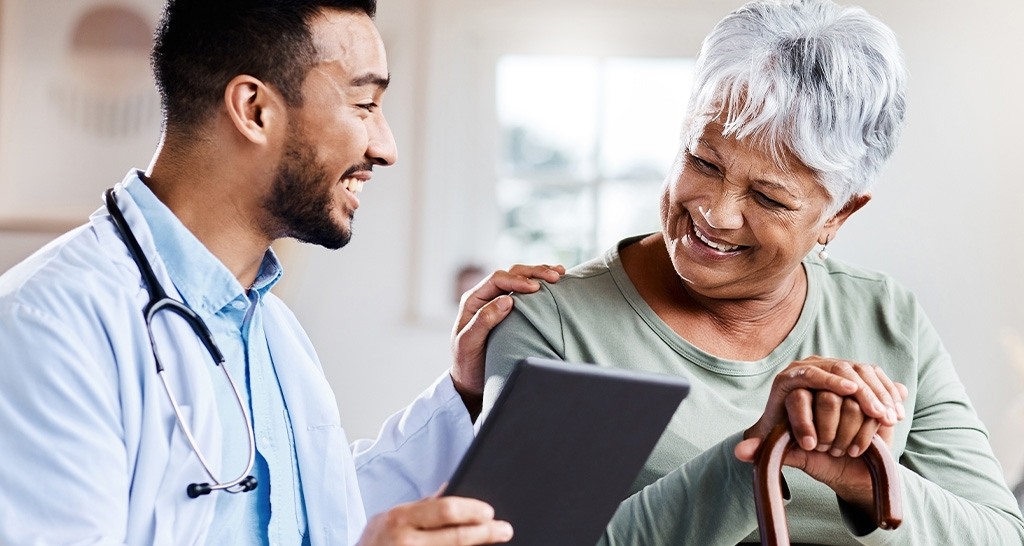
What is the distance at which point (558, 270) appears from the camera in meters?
1.54

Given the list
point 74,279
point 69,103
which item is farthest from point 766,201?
point 69,103

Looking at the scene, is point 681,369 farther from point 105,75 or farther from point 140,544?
point 105,75

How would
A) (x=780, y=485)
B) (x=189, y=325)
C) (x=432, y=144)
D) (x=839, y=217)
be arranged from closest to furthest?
(x=780, y=485) < (x=189, y=325) < (x=839, y=217) < (x=432, y=144)

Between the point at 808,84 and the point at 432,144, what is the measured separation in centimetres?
231

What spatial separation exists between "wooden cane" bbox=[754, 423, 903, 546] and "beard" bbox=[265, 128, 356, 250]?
0.62 m

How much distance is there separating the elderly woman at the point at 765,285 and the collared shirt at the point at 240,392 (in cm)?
28

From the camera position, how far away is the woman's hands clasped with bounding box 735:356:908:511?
1.14 meters

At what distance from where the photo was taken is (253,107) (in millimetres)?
1355

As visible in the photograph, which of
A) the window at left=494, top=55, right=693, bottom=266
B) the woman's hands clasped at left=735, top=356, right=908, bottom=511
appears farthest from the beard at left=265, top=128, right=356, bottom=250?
the window at left=494, top=55, right=693, bottom=266

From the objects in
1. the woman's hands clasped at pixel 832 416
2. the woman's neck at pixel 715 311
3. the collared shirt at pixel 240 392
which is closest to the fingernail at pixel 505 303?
the woman's neck at pixel 715 311

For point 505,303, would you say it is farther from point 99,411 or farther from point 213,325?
point 99,411

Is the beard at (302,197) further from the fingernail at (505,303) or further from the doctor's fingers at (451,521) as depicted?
the doctor's fingers at (451,521)

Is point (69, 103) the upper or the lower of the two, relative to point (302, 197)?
lower

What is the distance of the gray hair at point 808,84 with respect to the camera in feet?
4.71
